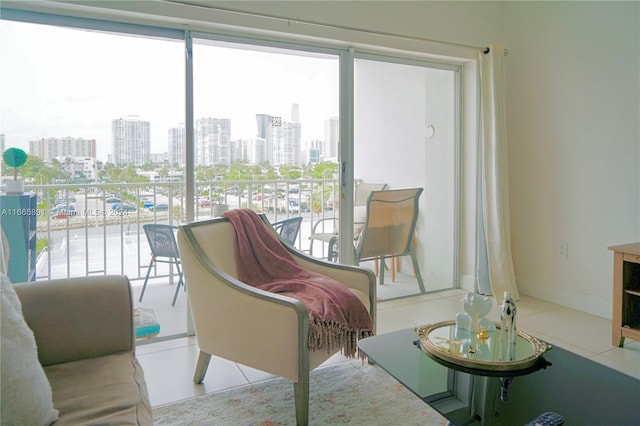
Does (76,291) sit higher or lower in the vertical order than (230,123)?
lower

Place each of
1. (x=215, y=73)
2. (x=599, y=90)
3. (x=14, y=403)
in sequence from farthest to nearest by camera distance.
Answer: (x=599, y=90)
(x=215, y=73)
(x=14, y=403)

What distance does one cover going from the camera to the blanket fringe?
1806mm

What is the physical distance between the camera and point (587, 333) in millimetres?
2785

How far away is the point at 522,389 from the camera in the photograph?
1377 millimetres

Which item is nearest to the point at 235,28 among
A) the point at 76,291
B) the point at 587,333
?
the point at 76,291

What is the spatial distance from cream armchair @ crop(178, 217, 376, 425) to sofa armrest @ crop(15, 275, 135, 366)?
0.41 metres

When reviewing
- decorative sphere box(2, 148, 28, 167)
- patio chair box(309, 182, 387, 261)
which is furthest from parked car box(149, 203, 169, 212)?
patio chair box(309, 182, 387, 261)

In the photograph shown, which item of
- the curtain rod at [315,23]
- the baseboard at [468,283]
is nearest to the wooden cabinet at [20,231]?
the curtain rod at [315,23]

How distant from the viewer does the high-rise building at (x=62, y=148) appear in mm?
2431

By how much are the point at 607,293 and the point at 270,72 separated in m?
2.79

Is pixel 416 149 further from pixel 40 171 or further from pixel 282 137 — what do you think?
pixel 40 171

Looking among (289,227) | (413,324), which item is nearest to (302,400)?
(413,324)

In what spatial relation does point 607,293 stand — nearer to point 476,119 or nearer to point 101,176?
point 476,119

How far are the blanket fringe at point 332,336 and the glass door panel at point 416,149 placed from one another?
57.9 inches
